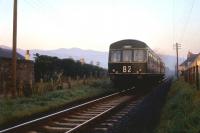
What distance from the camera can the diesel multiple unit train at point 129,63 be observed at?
27688 millimetres

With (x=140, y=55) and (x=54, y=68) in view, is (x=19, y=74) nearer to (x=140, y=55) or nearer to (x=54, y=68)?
(x=140, y=55)

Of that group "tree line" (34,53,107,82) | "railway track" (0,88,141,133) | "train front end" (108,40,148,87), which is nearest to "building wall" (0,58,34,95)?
"tree line" (34,53,107,82)

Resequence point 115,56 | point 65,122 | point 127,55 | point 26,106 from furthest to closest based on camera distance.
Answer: point 115,56 < point 127,55 < point 26,106 < point 65,122

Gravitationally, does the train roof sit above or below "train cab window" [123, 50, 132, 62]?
above

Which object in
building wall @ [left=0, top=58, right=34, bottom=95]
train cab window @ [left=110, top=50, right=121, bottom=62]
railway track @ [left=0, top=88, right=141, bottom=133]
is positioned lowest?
railway track @ [left=0, top=88, right=141, bottom=133]

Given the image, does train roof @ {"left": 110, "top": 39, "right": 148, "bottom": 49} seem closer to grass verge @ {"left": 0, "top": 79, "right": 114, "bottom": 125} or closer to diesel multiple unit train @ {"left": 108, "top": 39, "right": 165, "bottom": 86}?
diesel multiple unit train @ {"left": 108, "top": 39, "right": 165, "bottom": 86}

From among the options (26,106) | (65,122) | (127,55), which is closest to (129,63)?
(127,55)

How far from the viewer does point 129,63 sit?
91.4ft

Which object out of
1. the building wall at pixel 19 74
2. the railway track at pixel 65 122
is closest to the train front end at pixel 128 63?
the building wall at pixel 19 74

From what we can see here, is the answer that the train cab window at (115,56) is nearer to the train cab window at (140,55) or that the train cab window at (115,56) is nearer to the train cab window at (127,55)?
the train cab window at (127,55)

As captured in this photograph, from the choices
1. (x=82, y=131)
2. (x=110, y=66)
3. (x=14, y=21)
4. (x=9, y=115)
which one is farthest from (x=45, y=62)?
(x=82, y=131)

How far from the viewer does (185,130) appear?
875 centimetres

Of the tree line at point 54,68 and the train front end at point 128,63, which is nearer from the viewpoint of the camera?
the train front end at point 128,63

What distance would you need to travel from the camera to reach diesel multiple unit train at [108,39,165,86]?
27688 mm
